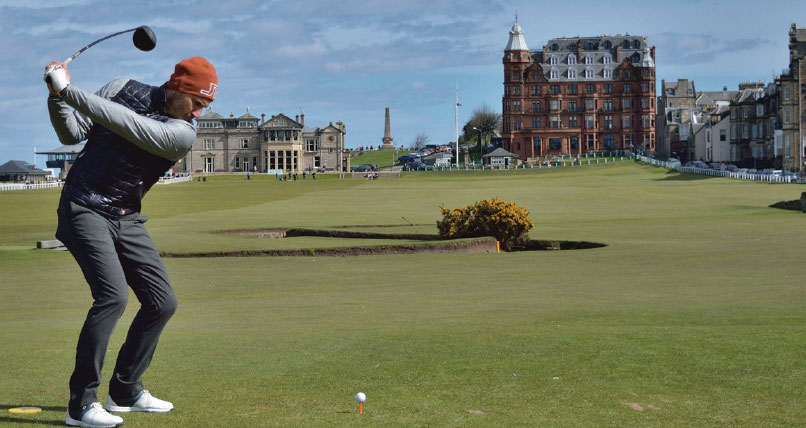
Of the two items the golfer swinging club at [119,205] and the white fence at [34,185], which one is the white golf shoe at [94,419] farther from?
the white fence at [34,185]

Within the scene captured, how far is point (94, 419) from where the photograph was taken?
329 inches

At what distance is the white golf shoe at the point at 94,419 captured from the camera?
27.5 ft

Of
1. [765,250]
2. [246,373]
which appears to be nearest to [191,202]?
[765,250]

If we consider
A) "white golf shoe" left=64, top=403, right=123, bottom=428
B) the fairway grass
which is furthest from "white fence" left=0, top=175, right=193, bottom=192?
"white golf shoe" left=64, top=403, right=123, bottom=428

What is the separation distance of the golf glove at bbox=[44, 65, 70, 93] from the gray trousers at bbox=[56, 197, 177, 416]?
3.64 feet

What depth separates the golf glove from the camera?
804 cm

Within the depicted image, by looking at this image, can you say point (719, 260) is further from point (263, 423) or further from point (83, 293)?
point (263, 423)

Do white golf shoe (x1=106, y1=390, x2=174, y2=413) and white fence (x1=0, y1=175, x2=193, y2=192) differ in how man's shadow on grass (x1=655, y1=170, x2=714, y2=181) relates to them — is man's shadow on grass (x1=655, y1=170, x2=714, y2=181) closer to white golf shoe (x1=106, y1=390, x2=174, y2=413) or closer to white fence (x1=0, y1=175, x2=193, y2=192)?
white fence (x1=0, y1=175, x2=193, y2=192)

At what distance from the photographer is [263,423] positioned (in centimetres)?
838

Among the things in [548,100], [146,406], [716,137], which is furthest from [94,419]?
[548,100]

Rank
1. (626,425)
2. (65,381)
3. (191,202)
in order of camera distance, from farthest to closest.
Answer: (191,202), (65,381), (626,425)

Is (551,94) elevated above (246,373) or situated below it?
above

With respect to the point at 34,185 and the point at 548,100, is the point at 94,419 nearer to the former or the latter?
the point at 34,185

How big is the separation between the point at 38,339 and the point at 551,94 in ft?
621
